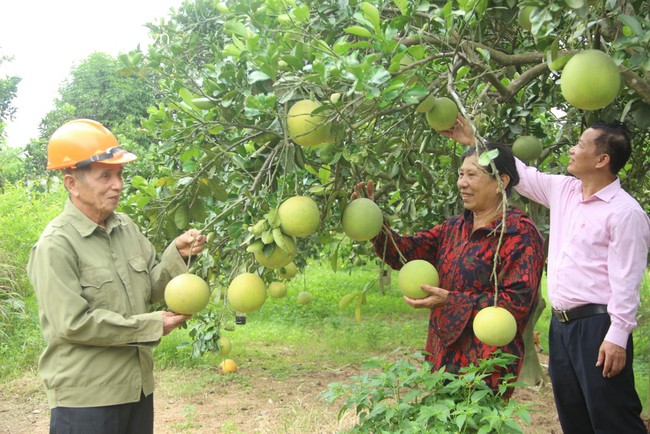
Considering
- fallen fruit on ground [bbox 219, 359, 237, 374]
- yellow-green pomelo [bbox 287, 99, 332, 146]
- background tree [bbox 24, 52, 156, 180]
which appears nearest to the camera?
yellow-green pomelo [bbox 287, 99, 332, 146]

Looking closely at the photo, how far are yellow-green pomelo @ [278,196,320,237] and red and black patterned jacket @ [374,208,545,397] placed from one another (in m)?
0.60

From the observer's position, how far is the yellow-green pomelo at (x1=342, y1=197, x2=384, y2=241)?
6.64 feet

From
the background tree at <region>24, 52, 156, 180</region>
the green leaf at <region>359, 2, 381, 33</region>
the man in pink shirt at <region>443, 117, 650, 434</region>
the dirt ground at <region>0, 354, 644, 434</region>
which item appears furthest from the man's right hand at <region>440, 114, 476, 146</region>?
the background tree at <region>24, 52, 156, 180</region>

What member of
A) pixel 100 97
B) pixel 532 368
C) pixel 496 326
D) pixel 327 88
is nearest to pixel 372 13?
pixel 327 88

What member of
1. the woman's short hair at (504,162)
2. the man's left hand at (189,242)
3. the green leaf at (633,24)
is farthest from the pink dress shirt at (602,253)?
the man's left hand at (189,242)

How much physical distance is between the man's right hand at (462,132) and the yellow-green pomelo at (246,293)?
97 centimetres

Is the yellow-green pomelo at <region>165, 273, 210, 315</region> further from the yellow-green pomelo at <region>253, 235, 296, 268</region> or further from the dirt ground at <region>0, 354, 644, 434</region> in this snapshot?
the dirt ground at <region>0, 354, 644, 434</region>

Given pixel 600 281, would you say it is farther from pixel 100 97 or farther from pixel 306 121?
pixel 100 97

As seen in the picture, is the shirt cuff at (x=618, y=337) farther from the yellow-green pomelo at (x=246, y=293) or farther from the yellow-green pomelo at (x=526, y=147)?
the yellow-green pomelo at (x=246, y=293)

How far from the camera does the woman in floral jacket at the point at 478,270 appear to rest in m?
2.18

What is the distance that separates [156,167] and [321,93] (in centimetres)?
248

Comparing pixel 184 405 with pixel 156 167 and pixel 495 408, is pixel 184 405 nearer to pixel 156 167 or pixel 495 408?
pixel 156 167

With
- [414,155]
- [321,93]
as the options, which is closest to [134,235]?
[321,93]

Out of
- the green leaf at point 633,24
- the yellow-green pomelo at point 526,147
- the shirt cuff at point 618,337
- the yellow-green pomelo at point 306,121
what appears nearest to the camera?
the green leaf at point 633,24
